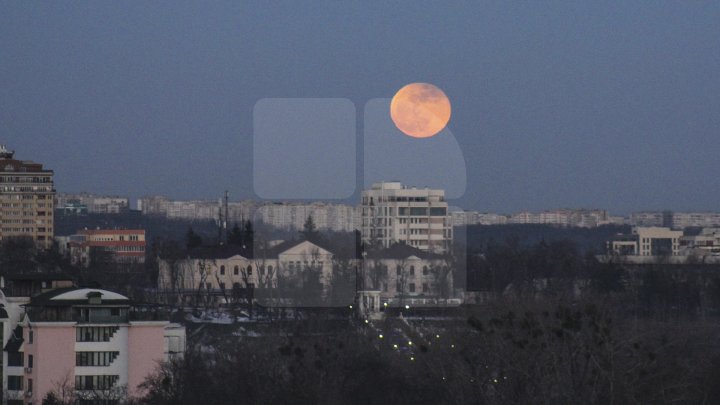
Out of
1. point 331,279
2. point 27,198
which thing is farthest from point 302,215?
point 27,198

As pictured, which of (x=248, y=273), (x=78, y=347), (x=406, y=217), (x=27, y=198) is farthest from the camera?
(x=27, y=198)

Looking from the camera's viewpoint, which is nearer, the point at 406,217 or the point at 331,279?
the point at 331,279

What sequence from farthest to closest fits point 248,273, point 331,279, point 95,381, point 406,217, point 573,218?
point 573,218, point 248,273, point 406,217, point 331,279, point 95,381

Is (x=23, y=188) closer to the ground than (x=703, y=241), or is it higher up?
higher up

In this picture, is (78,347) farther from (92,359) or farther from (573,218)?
(573,218)

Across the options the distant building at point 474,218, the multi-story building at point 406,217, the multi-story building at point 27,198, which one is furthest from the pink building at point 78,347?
the multi-story building at point 27,198

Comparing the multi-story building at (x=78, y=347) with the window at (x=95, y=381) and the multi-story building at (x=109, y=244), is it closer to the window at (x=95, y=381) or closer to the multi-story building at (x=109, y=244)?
the window at (x=95, y=381)

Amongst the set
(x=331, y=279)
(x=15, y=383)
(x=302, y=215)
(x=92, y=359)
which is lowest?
(x=15, y=383)

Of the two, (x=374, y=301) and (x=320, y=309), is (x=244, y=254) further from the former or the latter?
(x=320, y=309)
